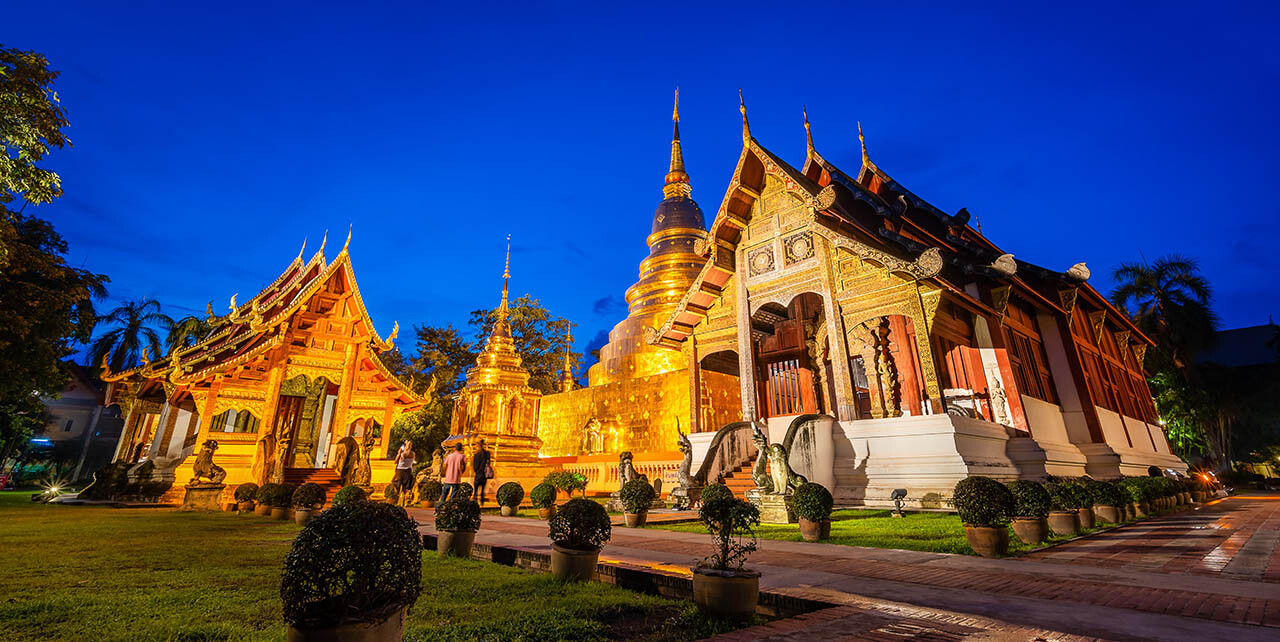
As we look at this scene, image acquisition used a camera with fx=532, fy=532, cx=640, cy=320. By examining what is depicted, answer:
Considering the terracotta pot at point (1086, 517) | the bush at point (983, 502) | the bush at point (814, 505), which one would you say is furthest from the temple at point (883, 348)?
the bush at point (983, 502)

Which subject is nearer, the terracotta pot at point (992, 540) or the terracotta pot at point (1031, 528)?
the terracotta pot at point (992, 540)

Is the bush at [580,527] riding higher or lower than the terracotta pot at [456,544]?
higher

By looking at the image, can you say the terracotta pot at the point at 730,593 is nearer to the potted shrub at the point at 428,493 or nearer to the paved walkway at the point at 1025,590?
the paved walkway at the point at 1025,590

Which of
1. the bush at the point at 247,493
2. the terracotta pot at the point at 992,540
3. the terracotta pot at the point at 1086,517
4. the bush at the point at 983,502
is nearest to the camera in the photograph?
the terracotta pot at the point at 992,540

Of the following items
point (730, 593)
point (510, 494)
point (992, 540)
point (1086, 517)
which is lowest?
point (730, 593)

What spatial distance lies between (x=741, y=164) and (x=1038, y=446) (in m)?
10.6

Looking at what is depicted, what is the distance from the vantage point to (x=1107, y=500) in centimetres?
884

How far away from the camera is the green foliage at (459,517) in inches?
254

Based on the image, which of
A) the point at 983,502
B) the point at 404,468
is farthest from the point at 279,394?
the point at 983,502

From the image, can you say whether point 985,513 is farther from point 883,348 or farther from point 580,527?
point 883,348

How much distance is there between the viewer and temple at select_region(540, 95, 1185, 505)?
12.0 metres

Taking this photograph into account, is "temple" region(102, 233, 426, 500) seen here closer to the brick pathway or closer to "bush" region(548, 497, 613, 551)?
"bush" region(548, 497, 613, 551)

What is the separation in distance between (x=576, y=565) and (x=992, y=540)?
14.4 ft

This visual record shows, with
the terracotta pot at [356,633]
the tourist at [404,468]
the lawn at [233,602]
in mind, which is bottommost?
the lawn at [233,602]
